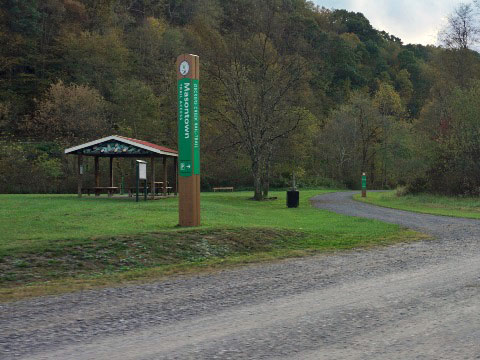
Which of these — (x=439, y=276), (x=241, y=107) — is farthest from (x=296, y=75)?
(x=439, y=276)

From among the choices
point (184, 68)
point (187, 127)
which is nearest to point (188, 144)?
point (187, 127)

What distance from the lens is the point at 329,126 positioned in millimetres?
67875

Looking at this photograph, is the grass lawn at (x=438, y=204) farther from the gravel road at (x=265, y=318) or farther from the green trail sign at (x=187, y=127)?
the gravel road at (x=265, y=318)

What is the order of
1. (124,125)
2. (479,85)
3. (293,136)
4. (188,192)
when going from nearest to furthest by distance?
1. (188,192)
2. (479,85)
3. (293,136)
4. (124,125)

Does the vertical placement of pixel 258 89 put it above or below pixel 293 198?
above

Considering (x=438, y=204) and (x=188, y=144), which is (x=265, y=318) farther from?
(x=438, y=204)

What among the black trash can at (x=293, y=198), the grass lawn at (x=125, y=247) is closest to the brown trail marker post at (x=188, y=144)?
the grass lawn at (x=125, y=247)

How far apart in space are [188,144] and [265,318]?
29.0 feet

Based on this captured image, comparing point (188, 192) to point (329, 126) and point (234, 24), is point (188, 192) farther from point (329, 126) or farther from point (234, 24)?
point (234, 24)

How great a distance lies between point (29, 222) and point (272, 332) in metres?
10.7

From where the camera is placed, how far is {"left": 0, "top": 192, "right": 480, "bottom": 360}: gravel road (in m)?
4.48

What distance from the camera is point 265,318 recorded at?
5496 millimetres

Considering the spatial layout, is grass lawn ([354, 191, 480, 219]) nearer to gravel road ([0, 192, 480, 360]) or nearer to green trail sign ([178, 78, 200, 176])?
green trail sign ([178, 78, 200, 176])

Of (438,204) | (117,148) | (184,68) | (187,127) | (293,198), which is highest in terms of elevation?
(184,68)
